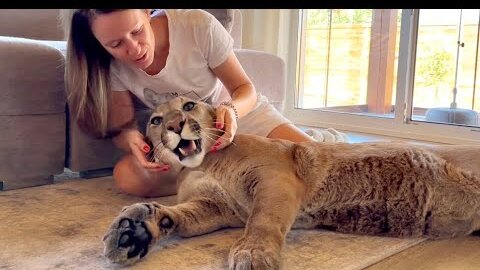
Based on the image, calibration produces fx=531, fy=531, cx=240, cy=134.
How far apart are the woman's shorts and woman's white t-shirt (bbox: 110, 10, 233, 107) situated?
5.7 inches

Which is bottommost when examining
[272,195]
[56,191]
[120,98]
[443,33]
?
[56,191]

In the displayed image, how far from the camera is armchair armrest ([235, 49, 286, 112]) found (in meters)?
2.28

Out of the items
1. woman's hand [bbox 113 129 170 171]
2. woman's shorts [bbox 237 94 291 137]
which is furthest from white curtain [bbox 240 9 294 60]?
woman's hand [bbox 113 129 170 171]

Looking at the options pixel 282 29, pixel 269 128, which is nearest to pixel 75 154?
pixel 269 128

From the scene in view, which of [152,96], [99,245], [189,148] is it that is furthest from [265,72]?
[99,245]

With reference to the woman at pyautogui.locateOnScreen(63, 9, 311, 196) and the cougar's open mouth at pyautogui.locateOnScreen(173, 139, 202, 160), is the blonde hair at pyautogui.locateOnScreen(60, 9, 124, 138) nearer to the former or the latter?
the woman at pyautogui.locateOnScreen(63, 9, 311, 196)

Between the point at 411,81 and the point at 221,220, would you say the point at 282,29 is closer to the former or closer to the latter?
the point at 411,81

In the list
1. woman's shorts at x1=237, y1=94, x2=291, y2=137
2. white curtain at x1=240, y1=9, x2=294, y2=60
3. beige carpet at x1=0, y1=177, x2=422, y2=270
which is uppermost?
white curtain at x1=240, y1=9, x2=294, y2=60

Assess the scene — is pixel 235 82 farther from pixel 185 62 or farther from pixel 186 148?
pixel 186 148

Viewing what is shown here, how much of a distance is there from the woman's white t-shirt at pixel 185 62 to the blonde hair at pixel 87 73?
2.2 inches

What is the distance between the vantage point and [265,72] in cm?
237

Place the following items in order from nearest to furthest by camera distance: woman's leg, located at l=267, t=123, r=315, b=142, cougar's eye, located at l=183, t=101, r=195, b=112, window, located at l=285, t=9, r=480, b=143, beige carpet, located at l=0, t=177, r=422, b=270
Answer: beige carpet, located at l=0, t=177, r=422, b=270 < cougar's eye, located at l=183, t=101, r=195, b=112 < woman's leg, located at l=267, t=123, r=315, b=142 < window, located at l=285, t=9, r=480, b=143

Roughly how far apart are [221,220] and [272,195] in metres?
0.19

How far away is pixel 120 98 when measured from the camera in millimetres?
1600
